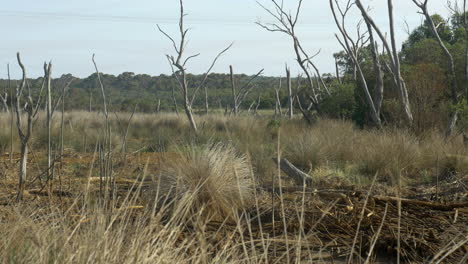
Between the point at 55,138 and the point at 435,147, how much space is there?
31.7 feet

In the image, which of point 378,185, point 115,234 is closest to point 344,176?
point 378,185

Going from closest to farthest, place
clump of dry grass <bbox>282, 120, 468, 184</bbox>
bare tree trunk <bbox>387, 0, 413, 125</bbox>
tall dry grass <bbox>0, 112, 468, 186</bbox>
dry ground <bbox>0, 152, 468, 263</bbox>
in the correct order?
dry ground <bbox>0, 152, 468, 263</bbox> → tall dry grass <bbox>0, 112, 468, 186</bbox> → clump of dry grass <bbox>282, 120, 468, 184</bbox> → bare tree trunk <bbox>387, 0, 413, 125</bbox>

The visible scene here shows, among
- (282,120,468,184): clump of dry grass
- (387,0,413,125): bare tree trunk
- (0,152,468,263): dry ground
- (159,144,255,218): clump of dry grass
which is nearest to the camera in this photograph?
(0,152,468,263): dry ground

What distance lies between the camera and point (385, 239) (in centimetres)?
602

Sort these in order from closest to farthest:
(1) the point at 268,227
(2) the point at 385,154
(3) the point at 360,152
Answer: (1) the point at 268,227
(2) the point at 385,154
(3) the point at 360,152

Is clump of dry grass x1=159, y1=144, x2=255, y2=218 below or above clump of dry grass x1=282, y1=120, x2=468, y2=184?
above

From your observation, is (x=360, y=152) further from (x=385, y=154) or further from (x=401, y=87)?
(x=401, y=87)

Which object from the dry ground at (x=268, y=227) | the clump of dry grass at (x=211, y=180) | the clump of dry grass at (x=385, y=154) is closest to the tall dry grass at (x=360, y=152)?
the clump of dry grass at (x=385, y=154)

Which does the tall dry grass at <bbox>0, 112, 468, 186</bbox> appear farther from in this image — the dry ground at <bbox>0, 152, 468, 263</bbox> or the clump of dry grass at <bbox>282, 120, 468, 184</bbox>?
the dry ground at <bbox>0, 152, 468, 263</bbox>

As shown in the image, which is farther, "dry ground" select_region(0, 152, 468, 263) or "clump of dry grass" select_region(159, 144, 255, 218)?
"clump of dry grass" select_region(159, 144, 255, 218)

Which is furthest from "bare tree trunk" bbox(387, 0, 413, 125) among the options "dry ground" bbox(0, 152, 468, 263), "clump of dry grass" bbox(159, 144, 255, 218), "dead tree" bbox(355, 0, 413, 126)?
"clump of dry grass" bbox(159, 144, 255, 218)

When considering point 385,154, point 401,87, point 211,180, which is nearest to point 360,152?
point 385,154

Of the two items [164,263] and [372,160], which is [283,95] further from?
[164,263]

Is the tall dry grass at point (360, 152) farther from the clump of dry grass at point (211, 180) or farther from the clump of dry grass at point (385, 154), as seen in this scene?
the clump of dry grass at point (211, 180)
